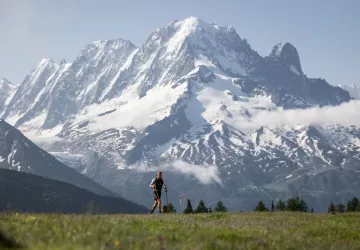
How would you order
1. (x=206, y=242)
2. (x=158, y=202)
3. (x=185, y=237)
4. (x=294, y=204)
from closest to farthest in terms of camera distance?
(x=206, y=242) < (x=185, y=237) < (x=158, y=202) < (x=294, y=204)

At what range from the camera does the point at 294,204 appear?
424 feet

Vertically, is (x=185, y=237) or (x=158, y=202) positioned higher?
(x=158, y=202)

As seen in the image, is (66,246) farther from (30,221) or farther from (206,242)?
(30,221)

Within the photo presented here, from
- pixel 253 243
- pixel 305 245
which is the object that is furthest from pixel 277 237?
pixel 253 243

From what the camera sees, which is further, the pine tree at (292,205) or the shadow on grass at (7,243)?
the pine tree at (292,205)

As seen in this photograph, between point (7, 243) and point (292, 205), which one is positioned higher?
point (292, 205)

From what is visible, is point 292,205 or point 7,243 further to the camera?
point 292,205

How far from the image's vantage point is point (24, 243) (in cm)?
1007

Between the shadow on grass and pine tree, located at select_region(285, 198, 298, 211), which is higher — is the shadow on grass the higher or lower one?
the lower one

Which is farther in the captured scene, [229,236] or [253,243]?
[229,236]

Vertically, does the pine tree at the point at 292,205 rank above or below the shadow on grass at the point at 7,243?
above

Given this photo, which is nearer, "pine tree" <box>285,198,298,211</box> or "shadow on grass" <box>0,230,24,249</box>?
"shadow on grass" <box>0,230,24,249</box>

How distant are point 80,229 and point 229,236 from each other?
4197 millimetres

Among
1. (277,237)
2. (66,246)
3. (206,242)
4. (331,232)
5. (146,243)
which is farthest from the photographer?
(331,232)
